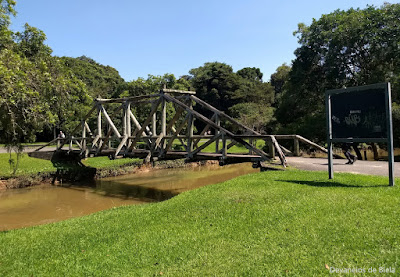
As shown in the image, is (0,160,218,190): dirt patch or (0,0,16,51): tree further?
(0,160,218,190): dirt patch

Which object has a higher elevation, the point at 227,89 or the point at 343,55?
the point at 227,89

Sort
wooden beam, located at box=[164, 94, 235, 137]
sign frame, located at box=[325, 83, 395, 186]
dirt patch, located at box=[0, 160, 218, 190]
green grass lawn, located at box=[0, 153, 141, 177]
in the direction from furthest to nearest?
1. green grass lawn, located at box=[0, 153, 141, 177]
2. dirt patch, located at box=[0, 160, 218, 190]
3. wooden beam, located at box=[164, 94, 235, 137]
4. sign frame, located at box=[325, 83, 395, 186]

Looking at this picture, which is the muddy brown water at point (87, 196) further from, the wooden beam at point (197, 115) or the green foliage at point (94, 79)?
the green foliage at point (94, 79)

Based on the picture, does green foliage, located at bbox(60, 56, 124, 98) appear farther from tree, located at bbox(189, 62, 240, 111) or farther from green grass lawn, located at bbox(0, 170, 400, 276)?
green grass lawn, located at bbox(0, 170, 400, 276)

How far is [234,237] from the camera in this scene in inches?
193

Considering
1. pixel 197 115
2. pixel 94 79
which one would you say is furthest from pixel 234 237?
pixel 94 79

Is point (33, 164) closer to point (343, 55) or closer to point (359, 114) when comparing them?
point (359, 114)

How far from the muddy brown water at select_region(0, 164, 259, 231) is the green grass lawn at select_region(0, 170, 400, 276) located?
4.42 m

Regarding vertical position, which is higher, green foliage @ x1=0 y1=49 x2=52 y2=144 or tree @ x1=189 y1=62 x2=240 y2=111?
tree @ x1=189 y1=62 x2=240 y2=111

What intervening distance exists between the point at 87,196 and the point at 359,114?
41.7ft

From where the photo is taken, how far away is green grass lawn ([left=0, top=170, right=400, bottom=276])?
3.91 m

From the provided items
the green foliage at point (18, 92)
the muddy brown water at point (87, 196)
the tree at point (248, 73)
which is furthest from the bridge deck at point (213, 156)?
the tree at point (248, 73)

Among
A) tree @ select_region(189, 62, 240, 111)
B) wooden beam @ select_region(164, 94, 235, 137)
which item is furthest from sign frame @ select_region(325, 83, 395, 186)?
tree @ select_region(189, 62, 240, 111)

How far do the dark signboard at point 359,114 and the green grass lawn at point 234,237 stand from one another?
1.37 m
